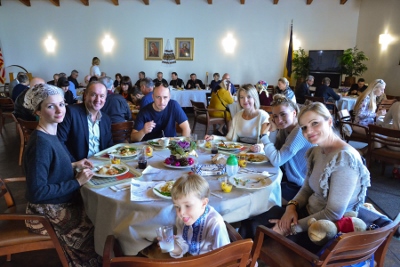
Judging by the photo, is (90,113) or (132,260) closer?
(132,260)

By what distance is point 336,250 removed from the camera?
1.18m

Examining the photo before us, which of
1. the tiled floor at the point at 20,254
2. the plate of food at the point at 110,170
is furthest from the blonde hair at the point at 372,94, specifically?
the plate of food at the point at 110,170

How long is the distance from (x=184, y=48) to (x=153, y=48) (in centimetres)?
106

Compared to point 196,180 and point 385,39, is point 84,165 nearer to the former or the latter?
point 196,180

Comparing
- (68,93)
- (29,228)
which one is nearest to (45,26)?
(68,93)

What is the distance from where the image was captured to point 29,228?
166 centimetres

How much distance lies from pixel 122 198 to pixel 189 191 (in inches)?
18.2

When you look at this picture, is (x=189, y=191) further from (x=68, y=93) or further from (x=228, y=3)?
(x=228, y=3)

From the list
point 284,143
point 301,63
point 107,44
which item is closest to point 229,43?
point 301,63

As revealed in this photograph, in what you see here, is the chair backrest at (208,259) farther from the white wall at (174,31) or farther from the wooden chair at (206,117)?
the white wall at (174,31)

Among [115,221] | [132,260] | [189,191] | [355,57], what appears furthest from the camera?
[355,57]

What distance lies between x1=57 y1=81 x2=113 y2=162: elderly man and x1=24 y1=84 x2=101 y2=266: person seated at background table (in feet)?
1.83

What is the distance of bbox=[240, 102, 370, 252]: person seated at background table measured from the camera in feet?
4.72

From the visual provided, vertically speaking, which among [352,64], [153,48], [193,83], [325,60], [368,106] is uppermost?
[153,48]
